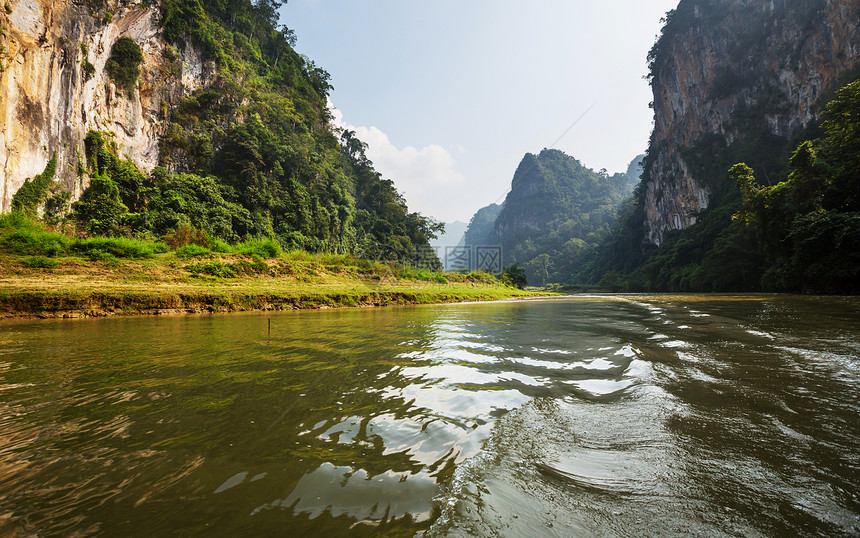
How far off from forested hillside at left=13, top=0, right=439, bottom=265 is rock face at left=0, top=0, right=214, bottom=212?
1.88ft

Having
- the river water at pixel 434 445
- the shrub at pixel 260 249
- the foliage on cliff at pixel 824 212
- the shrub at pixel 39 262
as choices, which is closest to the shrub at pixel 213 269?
the shrub at pixel 260 249

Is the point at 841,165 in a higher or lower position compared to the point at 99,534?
higher

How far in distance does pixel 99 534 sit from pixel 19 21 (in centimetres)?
2502

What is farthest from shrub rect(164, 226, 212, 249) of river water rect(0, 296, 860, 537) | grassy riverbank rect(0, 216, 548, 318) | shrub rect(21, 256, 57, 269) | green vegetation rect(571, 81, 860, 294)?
green vegetation rect(571, 81, 860, 294)

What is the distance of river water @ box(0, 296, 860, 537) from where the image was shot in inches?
44.8

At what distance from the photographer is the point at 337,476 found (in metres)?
1.45

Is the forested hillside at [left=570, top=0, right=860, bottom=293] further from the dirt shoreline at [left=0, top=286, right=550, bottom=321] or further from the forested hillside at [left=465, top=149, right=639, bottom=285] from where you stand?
the forested hillside at [left=465, top=149, right=639, bottom=285]

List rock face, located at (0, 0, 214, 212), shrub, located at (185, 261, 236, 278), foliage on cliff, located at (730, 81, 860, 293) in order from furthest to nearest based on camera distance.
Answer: rock face, located at (0, 0, 214, 212) < shrub, located at (185, 261, 236, 278) < foliage on cliff, located at (730, 81, 860, 293)

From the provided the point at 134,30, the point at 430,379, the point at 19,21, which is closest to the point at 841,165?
the point at 430,379

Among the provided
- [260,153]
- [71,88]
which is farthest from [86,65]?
[260,153]

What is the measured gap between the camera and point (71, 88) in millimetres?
16719

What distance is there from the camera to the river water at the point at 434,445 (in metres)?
1.14

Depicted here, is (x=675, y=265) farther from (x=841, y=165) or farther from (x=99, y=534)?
(x=99, y=534)

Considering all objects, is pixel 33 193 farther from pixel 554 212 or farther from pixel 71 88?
pixel 554 212
